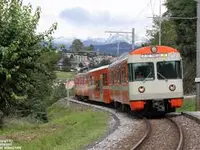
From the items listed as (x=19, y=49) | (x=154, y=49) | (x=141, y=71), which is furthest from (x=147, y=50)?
(x=19, y=49)

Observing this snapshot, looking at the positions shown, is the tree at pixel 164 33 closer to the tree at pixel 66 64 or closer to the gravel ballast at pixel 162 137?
the tree at pixel 66 64

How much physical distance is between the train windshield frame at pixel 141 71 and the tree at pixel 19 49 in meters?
3.58

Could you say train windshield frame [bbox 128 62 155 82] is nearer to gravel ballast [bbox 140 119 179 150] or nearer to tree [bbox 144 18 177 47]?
gravel ballast [bbox 140 119 179 150]

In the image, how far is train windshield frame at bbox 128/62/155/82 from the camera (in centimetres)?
2056

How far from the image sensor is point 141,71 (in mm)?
20719

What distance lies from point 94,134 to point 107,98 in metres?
14.6

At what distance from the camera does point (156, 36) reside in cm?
7850

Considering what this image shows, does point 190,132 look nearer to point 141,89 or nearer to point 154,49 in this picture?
point 141,89

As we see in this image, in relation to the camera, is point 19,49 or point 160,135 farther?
point 19,49

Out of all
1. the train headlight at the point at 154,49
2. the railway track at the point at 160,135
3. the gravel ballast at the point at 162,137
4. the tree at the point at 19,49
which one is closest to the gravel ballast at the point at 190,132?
the railway track at the point at 160,135

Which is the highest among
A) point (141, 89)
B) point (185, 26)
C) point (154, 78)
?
point (185, 26)

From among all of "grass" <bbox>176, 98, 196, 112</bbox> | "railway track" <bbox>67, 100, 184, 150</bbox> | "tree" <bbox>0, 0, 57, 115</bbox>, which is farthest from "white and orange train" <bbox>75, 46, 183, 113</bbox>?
"grass" <bbox>176, 98, 196, 112</bbox>

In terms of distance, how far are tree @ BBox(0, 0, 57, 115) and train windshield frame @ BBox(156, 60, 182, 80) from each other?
463 cm

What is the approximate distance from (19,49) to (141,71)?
5.03m
